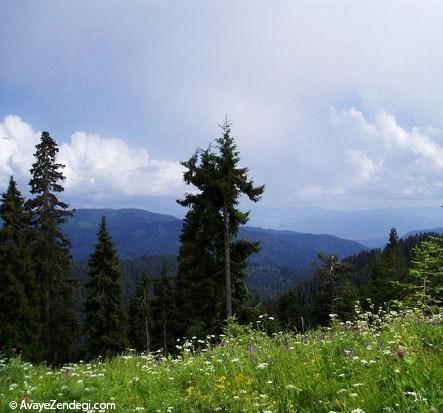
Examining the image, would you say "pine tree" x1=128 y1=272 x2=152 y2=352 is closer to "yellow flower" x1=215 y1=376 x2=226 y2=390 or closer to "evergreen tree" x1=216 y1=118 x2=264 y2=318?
"evergreen tree" x1=216 y1=118 x2=264 y2=318

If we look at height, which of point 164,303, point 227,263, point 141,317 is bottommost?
point 141,317

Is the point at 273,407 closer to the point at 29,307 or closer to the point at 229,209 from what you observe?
the point at 229,209

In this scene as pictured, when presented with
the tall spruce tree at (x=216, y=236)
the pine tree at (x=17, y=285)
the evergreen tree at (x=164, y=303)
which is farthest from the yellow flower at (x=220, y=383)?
the evergreen tree at (x=164, y=303)

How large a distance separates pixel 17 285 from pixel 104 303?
7.90m

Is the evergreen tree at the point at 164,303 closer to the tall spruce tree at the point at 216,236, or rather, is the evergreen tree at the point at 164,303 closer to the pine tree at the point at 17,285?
the pine tree at the point at 17,285

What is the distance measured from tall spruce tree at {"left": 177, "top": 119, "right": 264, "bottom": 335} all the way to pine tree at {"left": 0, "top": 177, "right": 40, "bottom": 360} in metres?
14.7

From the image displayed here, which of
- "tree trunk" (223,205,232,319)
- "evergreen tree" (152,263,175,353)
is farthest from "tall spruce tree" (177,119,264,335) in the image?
"evergreen tree" (152,263,175,353)

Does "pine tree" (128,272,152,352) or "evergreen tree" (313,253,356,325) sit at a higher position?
"evergreen tree" (313,253,356,325)

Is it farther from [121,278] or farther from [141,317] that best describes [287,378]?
[141,317]

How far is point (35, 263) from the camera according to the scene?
3475cm

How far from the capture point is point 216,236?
24.5m

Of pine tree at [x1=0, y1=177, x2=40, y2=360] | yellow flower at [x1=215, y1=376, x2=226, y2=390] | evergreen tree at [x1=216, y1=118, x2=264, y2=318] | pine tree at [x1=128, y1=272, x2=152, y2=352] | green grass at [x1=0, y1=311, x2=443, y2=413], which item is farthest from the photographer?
pine tree at [x1=128, y1=272, x2=152, y2=352]

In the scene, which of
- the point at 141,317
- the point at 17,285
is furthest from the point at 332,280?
the point at 17,285

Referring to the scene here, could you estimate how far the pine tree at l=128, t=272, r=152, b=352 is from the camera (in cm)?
4947
